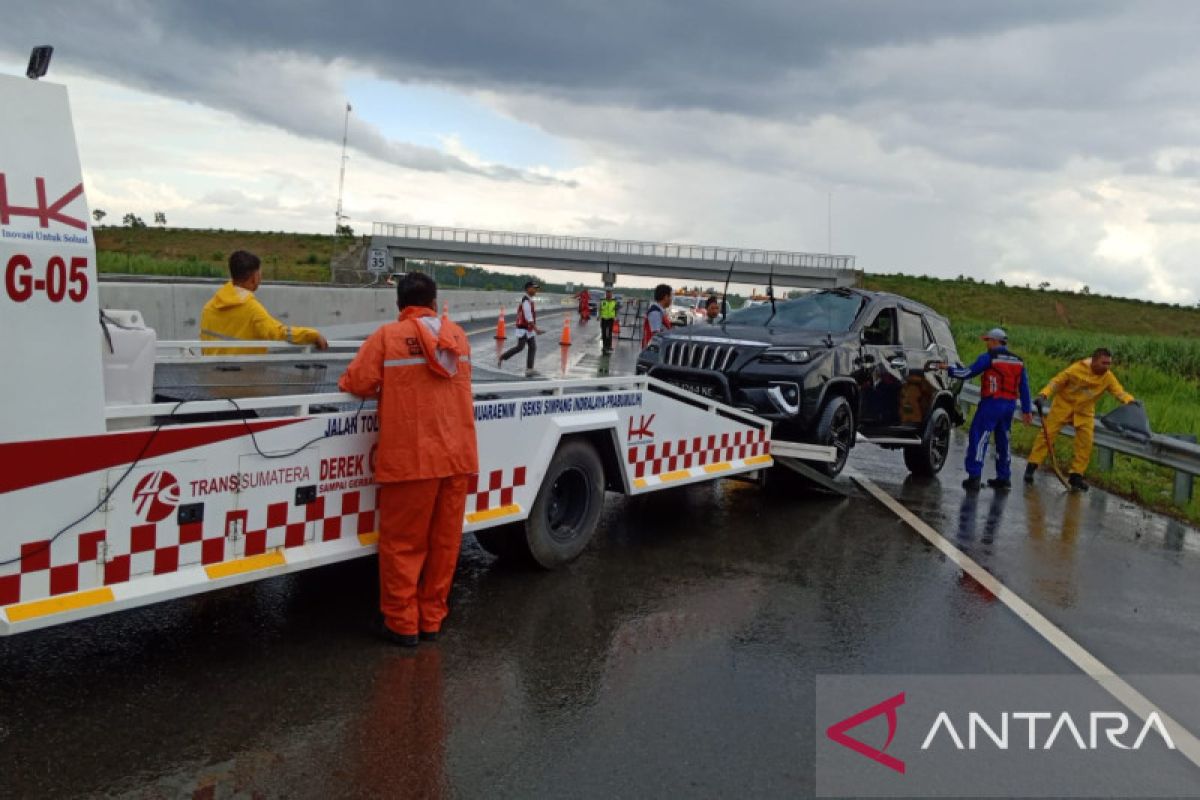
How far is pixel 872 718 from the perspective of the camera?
457 cm

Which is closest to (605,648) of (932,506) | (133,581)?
(133,581)

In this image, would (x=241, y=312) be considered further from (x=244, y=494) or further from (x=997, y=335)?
(x=997, y=335)

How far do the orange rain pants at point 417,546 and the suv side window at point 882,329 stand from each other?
604 cm

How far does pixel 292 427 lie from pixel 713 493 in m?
5.85

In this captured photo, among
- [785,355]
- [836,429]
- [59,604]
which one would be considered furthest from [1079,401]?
[59,604]

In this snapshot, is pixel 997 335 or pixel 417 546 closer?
pixel 417 546

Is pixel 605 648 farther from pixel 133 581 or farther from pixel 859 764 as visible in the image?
pixel 133 581

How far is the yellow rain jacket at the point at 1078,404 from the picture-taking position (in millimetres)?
12031

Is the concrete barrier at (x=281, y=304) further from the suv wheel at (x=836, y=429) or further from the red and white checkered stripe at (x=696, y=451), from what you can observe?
the suv wheel at (x=836, y=429)

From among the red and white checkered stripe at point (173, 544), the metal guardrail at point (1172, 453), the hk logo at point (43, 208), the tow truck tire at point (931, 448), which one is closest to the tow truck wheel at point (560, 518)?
the red and white checkered stripe at point (173, 544)

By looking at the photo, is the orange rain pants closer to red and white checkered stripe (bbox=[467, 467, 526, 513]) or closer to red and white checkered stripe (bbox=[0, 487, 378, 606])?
red and white checkered stripe (bbox=[0, 487, 378, 606])

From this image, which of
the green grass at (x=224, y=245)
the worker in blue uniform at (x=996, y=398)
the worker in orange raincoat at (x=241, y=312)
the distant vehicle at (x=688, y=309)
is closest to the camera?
the worker in orange raincoat at (x=241, y=312)

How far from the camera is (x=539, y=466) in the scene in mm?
6176

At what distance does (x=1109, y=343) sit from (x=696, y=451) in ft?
147
